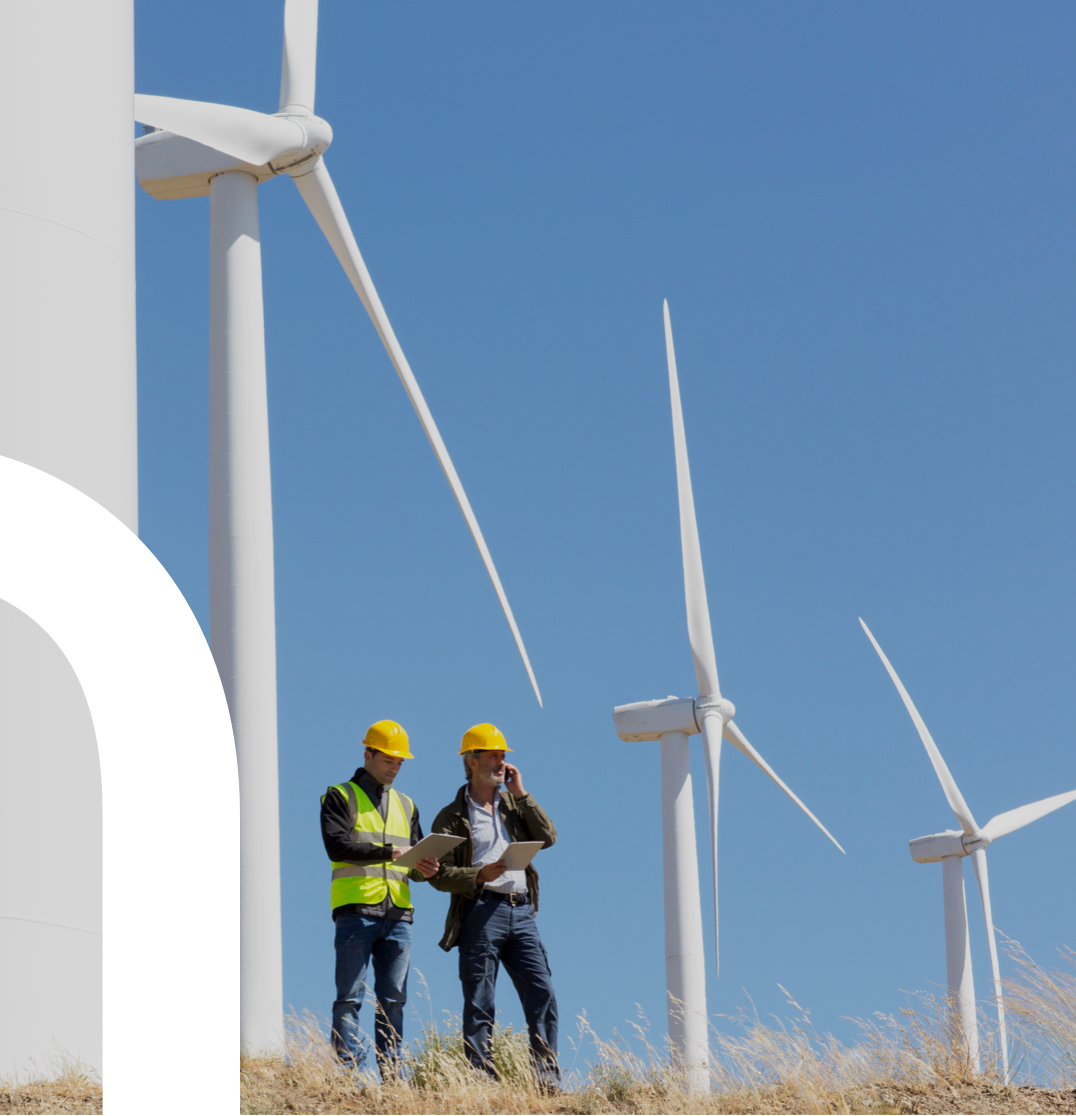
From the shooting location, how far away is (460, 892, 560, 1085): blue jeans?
32.7ft

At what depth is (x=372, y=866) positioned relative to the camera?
10.3 metres

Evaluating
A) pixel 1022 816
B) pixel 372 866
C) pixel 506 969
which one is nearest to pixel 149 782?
pixel 372 866

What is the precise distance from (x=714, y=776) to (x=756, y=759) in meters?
3.57

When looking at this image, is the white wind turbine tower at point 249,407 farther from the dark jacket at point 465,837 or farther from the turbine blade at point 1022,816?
the turbine blade at point 1022,816

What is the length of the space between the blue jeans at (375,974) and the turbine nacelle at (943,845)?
2814 cm

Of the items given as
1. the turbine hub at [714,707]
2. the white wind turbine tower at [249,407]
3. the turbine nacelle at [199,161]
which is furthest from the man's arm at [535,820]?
the turbine hub at [714,707]

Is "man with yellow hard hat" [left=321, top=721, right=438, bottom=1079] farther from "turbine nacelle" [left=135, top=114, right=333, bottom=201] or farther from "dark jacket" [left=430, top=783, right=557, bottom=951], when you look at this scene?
"turbine nacelle" [left=135, top=114, right=333, bottom=201]

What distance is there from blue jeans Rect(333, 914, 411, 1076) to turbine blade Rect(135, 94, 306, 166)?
1031 cm

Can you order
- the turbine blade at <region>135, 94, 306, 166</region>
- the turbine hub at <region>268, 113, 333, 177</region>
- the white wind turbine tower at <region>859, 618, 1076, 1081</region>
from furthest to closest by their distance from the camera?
the white wind turbine tower at <region>859, 618, 1076, 1081</region> < the turbine hub at <region>268, 113, 333, 177</region> < the turbine blade at <region>135, 94, 306, 166</region>

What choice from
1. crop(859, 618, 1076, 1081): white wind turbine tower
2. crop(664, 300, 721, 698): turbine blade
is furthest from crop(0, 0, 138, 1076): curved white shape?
crop(859, 618, 1076, 1081): white wind turbine tower

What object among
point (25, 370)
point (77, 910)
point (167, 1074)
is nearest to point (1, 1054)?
point (77, 910)

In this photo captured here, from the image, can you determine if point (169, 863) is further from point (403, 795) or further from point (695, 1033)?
point (695, 1033)

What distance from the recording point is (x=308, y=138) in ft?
63.1

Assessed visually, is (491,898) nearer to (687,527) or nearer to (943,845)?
(687,527)
